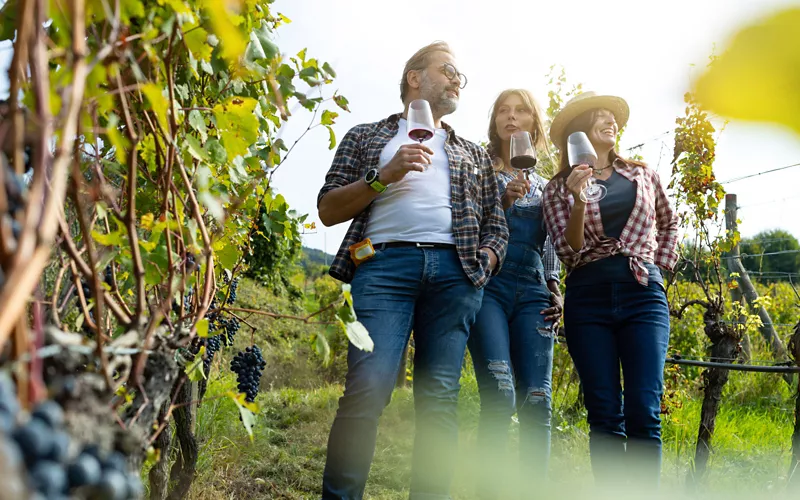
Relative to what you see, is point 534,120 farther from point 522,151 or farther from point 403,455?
point 403,455

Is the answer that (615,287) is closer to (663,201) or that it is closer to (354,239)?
(663,201)

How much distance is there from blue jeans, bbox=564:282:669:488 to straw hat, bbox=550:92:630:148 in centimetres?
73

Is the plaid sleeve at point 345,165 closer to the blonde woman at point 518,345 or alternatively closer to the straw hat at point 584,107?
the blonde woman at point 518,345

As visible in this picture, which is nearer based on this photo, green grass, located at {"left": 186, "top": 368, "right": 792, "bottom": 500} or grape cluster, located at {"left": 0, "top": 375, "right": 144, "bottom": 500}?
grape cluster, located at {"left": 0, "top": 375, "right": 144, "bottom": 500}

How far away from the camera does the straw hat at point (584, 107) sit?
105 inches

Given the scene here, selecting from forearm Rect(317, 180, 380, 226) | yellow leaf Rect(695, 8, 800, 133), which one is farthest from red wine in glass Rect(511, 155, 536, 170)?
yellow leaf Rect(695, 8, 800, 133)

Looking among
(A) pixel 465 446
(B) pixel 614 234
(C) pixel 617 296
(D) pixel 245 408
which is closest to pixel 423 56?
(B) pixel 614 234

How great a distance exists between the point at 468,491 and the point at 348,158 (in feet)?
6.79

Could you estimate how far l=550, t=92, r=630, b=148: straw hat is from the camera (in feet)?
8.77

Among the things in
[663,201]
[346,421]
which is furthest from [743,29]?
[663,201]

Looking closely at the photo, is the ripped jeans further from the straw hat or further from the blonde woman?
the straw hat

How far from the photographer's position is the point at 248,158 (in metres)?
1.71

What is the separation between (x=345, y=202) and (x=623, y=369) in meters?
1.18

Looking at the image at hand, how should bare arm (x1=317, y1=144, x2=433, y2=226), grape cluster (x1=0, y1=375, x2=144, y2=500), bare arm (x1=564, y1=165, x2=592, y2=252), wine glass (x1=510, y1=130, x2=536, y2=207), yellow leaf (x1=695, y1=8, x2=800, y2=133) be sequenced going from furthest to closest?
wine glass (x1=510, y1=130, x2=536, y2=207) < bare arm (x1=564, y1=165, x2=592, y2=252) < bare arm (x1=317, y1=144, x2=433, y2=226) < grape cluster (x1=0, y1=375, x2=144, y2=500) < yellow leaf (x1=695, y1=8, x2=800, y2=133)
